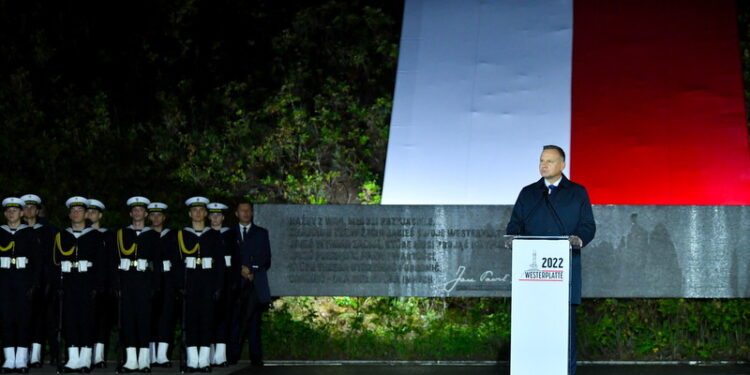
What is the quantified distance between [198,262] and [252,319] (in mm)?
670

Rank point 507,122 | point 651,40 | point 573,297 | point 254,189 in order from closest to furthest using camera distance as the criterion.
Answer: point 573,297, point 507,122, point 651,40, point 254,189

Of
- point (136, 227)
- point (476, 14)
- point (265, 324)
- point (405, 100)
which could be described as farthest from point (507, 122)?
point (136, 227)

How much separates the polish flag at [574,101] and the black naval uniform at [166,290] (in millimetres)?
2220

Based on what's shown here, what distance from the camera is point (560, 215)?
23.4 feet

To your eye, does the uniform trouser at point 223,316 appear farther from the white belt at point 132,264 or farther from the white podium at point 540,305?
the white podium at point 540,305

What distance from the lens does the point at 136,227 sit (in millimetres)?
9555

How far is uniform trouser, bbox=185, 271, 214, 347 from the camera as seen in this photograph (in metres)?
9.38

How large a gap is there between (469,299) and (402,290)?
60.9 inches

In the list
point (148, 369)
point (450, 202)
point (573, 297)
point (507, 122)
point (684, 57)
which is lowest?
point (148, 369)


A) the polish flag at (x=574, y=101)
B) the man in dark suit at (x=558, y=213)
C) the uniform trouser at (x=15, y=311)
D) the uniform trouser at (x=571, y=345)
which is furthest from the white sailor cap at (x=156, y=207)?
the uniform trouser at (x=571, y=345)

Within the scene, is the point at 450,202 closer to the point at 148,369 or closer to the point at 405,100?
the point at 405,100

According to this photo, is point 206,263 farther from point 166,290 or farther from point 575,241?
point 575,241

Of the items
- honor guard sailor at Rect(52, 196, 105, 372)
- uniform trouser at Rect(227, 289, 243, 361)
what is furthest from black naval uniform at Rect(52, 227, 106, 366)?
uniform trouser at Rect(227, 289, 243, 361)

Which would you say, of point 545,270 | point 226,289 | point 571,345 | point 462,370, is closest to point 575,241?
point 545,270
